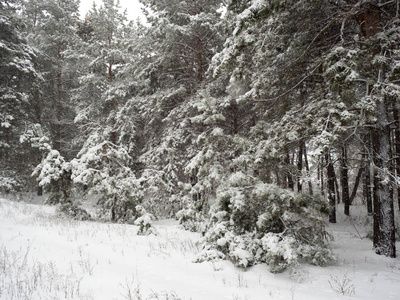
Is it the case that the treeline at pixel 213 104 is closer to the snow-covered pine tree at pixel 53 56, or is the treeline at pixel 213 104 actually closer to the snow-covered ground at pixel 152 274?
the snow-covered pine tree at pixel 53 56

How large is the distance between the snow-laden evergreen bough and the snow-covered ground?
32cm

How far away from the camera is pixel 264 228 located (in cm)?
592

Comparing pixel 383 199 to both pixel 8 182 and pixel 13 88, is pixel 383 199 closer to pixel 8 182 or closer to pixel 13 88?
A: pixel 8 182

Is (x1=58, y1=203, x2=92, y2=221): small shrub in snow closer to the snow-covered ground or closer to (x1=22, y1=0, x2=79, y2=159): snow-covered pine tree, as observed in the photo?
the snow-covered ground

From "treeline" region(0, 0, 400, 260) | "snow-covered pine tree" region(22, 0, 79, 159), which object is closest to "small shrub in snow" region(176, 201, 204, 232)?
"treeline" region(0, 0, 400, 260)

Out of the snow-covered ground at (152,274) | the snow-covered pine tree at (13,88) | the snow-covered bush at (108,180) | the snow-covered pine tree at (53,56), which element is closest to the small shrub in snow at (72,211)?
the snow-covered bush at (108,180)

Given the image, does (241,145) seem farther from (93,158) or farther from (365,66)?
(93,158)

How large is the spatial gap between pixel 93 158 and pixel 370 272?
10627 mm

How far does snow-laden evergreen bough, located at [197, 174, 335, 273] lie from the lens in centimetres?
540

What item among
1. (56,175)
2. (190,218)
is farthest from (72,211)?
(190,218)

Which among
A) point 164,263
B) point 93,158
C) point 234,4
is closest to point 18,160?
point 93,158

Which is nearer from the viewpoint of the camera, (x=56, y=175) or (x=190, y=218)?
(x=190, y=218)

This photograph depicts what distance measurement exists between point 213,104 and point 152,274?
5.20 metres

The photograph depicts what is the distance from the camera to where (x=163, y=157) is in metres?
12.8
